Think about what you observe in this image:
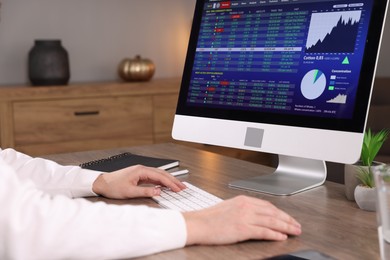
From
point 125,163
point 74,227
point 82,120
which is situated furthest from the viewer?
point 82,120

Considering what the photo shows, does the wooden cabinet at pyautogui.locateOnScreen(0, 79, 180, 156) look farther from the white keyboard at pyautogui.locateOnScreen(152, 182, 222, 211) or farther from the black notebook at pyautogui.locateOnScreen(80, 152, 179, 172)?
the white keyboard at pyautogui.locateOnScreen(152, 182, 222, 211)

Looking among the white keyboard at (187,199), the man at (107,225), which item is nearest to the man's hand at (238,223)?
the man at (107,225)

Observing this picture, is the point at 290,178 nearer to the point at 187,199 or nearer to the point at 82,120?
the point at 187,199

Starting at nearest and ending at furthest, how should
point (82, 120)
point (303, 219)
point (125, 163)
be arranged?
point (303, 219) → point (125, 163) → point (82, 120)

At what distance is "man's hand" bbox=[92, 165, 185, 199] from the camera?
4.86ft

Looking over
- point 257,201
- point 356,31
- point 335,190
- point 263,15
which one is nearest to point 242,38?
point 263,15

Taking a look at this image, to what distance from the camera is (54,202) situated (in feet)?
3.58

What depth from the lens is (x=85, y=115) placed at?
371cm

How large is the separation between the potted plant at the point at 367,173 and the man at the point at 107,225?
9.7 inches

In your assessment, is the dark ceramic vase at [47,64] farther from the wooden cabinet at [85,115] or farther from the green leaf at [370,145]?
the green leaf at [370,145]

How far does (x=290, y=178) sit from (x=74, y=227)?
74cm

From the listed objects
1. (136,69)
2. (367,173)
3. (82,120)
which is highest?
(136,69)

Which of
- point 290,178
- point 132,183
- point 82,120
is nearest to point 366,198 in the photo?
point 290,178

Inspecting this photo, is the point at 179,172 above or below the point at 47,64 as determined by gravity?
below
